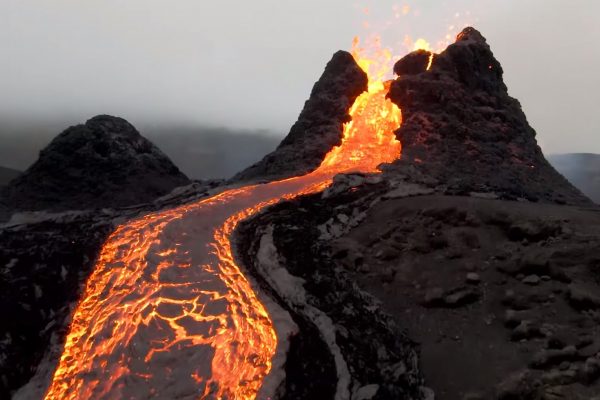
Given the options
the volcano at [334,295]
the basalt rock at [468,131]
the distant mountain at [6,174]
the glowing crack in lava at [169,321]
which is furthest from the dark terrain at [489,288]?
the distant mountain at [6,174]

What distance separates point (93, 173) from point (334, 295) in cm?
1868

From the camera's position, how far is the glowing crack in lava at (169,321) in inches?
334

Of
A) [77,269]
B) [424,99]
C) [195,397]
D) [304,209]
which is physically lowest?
[195,397]

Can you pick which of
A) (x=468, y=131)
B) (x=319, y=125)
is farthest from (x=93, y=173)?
(x=468, y=131)

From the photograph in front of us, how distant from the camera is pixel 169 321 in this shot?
10.0 m

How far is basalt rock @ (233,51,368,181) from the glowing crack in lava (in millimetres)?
6982

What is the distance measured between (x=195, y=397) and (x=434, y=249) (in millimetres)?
7414

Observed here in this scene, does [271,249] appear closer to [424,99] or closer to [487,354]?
[487,354]

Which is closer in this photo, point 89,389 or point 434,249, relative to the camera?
point 89,389

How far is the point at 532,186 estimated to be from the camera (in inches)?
752

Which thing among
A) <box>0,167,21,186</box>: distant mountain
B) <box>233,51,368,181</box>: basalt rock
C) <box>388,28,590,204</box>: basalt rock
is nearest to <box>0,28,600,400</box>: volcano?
<box>388,28,590,204</box>: basalt rock

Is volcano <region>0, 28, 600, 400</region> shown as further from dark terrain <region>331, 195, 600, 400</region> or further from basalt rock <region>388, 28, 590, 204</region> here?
basalt rock <region>388, 28, 590, 204</region>

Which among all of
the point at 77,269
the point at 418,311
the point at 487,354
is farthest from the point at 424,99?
the point at 77,269

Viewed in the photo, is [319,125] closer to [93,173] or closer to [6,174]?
[93,173]
